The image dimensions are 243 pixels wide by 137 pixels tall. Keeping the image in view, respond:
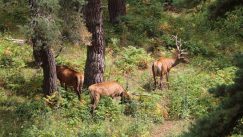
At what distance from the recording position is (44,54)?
54.0 ft

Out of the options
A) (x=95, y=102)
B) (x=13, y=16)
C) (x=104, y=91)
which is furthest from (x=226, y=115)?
(x=13, y=16)

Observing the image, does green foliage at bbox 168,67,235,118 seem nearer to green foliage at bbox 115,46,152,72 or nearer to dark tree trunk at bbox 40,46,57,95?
green foliage at bbox 115,46,152,72

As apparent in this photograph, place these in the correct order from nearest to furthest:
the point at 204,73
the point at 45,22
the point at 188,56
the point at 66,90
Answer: the point at 45,22
the point at 66,90
the point at 204,73
the point at 188,56

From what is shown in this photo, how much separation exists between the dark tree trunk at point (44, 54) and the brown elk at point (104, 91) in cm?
148

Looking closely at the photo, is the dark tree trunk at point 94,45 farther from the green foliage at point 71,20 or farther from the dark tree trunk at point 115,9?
the dark tree trunk at point 115,9

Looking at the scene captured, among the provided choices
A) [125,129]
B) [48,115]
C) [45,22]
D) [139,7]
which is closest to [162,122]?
[125,129]

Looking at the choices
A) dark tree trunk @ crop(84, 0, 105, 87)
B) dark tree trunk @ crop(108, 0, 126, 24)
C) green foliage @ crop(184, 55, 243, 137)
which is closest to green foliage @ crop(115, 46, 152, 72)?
dark tree trunk @ crop(84, 0, 105, 87)

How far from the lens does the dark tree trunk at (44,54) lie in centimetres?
1507

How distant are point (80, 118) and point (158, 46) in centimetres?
879

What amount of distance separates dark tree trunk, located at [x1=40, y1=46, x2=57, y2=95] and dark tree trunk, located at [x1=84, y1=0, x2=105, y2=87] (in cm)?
163

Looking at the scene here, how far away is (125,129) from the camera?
1558 cm

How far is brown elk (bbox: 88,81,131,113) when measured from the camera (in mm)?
16453

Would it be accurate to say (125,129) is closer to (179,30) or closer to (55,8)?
(55,8)

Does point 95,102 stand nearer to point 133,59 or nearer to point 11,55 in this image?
point 133,59
